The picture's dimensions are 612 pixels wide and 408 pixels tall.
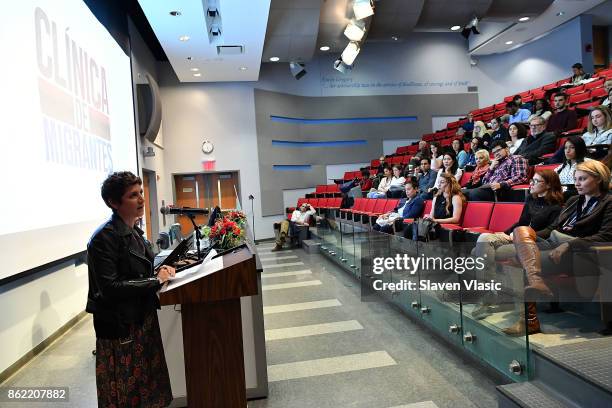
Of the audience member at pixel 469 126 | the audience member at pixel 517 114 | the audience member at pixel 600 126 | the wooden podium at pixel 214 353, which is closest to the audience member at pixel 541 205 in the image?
the audience member at pixel 600 126

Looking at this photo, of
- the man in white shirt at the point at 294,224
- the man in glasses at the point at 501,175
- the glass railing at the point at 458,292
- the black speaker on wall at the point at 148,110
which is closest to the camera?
the glass railing at the point at 458,292

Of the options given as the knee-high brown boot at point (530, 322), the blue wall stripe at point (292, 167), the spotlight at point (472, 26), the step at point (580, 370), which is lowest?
the step at point (580, 370)

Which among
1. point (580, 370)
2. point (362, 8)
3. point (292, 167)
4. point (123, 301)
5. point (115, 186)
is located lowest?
point (580, 370)

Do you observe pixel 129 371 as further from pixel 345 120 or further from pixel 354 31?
pixel 345 120

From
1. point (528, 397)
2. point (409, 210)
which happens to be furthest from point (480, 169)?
point (528, 397)

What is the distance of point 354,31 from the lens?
8.17 metres

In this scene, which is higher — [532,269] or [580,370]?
[532,269]

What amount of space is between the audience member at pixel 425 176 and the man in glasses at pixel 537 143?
4.07 ft

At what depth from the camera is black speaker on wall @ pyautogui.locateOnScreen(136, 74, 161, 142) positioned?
24.8 ft

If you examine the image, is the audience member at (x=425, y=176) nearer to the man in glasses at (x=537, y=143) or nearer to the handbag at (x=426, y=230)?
the man in glasses at (x=537, y=143)

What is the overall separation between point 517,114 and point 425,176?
94.0 inches

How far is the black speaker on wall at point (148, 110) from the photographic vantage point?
7574 millimetres

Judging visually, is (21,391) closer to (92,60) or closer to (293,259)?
(92,60)

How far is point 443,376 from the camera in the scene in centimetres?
243
